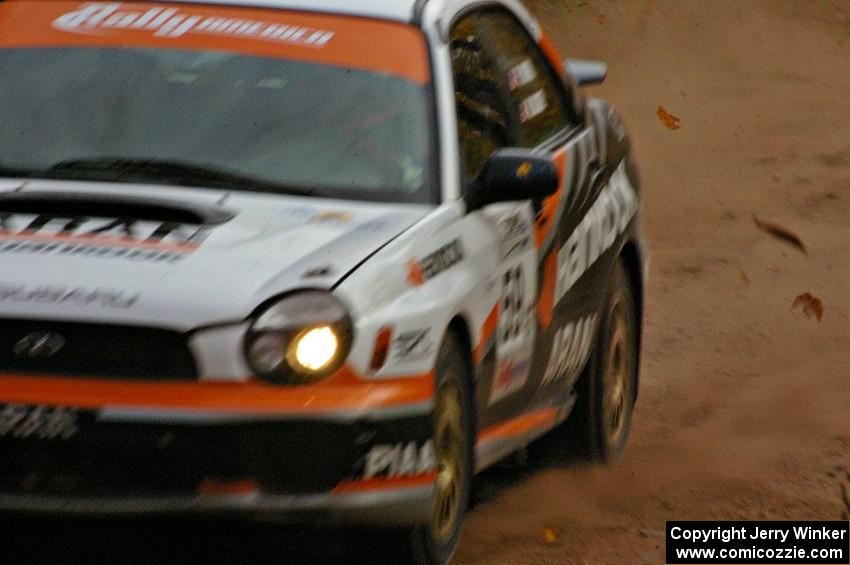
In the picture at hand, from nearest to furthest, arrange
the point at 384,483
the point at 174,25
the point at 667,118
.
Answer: the point at 384,483 < the point at 174,25 < the point at 667,118

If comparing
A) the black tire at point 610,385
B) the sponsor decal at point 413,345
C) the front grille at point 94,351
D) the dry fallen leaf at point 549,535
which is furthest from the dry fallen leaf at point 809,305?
the front grille at point 94,351

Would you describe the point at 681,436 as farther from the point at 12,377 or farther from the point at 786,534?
the point at 12,377

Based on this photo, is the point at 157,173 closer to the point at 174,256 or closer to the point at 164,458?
the point at 174,256

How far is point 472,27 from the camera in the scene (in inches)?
285

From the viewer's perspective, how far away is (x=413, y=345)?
5.61m

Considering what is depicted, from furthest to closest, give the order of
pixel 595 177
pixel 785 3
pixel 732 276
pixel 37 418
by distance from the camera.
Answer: pixel 785 3
pixel 732 276
pixel 595 177
pixel 37 418

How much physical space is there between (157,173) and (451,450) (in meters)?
1.07

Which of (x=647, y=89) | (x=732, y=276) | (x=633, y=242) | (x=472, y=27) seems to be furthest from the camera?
(x=647, y=89)

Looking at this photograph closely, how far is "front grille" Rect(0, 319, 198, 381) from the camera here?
5312mm

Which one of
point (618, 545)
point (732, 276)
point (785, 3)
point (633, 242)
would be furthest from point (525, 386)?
point (785, 3)

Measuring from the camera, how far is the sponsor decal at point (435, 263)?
228 inches

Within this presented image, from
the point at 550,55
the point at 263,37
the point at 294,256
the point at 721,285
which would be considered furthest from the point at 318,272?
the point at 721,285

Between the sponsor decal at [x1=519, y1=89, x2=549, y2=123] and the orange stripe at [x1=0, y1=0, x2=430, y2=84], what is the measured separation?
25.5 inches

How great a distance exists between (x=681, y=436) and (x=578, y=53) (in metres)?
9.25
